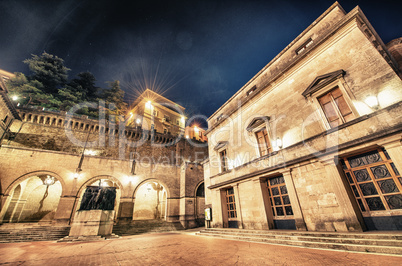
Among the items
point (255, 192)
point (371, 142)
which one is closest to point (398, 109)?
point (371, 142)

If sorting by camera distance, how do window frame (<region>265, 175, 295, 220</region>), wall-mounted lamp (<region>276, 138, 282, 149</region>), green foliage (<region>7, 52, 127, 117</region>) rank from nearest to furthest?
window frame (<region>265, 175, 295, 220</region>)
wall-mounted lamp (<region>276, 138, 282, 149</region>)
green foliage (<region>7, 52, 127, 117</region>)

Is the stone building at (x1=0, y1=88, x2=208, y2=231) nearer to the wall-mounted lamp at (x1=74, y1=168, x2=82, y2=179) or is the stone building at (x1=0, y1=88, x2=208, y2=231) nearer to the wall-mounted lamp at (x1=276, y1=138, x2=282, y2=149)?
the wall-mounted lamp at (x1=74, y1=168, x2=82, y2=179)

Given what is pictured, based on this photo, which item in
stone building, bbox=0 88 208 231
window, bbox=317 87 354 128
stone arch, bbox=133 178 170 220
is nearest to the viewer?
window, bbox=317 87 354 128

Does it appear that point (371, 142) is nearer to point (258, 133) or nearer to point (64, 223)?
point (258, 133)

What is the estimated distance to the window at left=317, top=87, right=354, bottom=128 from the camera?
6113 millimetres

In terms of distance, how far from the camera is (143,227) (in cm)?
1324

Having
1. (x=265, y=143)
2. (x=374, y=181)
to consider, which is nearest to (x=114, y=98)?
(x=265, y=143)

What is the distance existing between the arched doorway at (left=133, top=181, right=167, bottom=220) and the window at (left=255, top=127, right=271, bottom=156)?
12798 millimetres

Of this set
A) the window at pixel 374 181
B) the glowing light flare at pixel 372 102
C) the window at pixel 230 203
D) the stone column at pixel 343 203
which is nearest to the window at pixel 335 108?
the glowing light flare at pixel 372 102

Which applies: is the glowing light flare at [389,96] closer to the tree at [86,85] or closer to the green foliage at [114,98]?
the green foliage at [114,98]

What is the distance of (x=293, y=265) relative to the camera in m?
2.81

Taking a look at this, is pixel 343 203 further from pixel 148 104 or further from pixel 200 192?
pixel 148 104

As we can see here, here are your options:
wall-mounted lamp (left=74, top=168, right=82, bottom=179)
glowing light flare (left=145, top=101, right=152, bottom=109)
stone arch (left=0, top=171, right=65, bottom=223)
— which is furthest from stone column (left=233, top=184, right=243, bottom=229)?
glowing light flare (left=145, top=101, right=152, bottom=109)

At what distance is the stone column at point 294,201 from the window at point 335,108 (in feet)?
9.27
